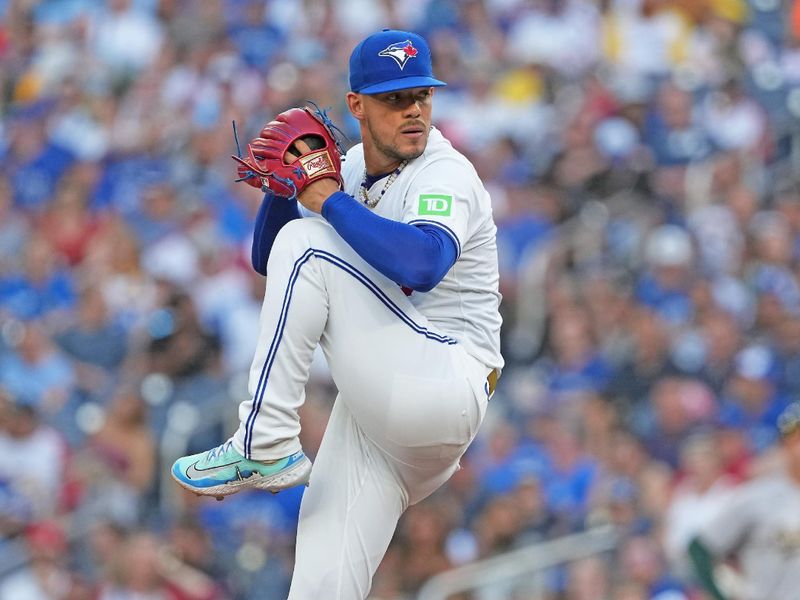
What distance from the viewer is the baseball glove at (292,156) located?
4.32 meters

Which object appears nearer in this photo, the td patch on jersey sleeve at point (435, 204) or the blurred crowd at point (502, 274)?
the td patch on jersey sleeve at point (435, 204)

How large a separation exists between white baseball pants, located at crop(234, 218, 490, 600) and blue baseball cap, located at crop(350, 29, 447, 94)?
1.43 ft

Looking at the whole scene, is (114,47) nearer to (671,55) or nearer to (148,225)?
(148,225)

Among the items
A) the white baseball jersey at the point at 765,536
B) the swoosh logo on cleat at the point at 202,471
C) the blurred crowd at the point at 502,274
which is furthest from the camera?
the blurred crowd at the point at 502,274

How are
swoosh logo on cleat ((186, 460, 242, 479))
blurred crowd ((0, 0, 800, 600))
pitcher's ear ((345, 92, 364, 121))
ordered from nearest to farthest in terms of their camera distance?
1. swoosh logo on cleat ((186, 460, 242, 479))
2. pitcher's ear ((345, 92, 364, 121))
3. blurred crowd ((0, 0, 800, 600))

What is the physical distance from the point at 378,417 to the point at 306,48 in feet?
26.6

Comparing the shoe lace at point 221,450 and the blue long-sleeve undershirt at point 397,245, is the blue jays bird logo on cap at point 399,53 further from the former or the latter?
the shoe lace at point 221,450

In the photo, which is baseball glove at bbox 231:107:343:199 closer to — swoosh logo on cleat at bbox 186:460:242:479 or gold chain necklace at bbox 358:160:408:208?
gold chain necklace at bbox 358:160:408:208

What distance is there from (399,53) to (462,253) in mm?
609

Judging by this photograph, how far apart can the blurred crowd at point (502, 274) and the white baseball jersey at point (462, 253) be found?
9.19 feet

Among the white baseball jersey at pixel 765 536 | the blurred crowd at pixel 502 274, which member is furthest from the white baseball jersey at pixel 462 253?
the blurred crowd at pixel 502 274

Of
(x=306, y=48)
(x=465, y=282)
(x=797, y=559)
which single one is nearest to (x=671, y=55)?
(x=306, y=48)

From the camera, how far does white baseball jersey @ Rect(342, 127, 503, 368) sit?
14.4 feet

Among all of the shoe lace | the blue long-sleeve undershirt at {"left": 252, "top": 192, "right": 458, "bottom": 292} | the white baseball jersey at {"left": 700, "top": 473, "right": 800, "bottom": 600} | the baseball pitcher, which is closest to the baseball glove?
the baseball pitcher
